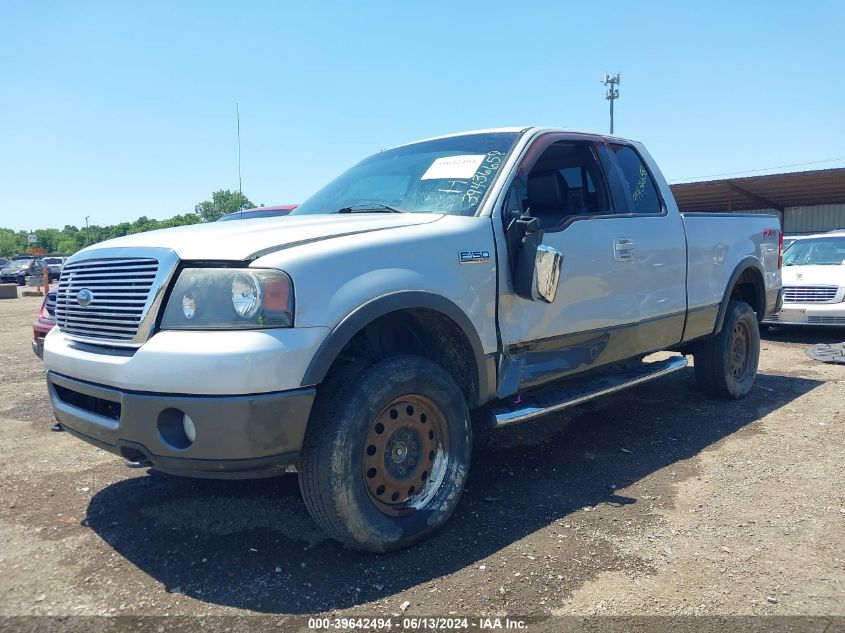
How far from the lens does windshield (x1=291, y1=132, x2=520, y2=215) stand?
11.9 feet

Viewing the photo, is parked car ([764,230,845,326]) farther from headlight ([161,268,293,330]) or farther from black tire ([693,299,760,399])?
headlight ([161,268,293,330])

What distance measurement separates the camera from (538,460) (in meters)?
4.25

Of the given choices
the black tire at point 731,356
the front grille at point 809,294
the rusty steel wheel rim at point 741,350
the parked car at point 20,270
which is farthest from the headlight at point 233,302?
the parked car at point 20,270

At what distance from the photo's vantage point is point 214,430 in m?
2.49

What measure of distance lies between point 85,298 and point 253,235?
0.84 metres

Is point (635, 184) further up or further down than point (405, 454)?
further up

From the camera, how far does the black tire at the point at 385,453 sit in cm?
270

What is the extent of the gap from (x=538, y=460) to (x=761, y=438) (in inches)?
67.8

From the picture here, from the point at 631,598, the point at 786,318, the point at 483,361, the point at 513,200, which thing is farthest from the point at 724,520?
the point at 786,318

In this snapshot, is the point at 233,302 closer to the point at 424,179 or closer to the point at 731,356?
the point at 424,179

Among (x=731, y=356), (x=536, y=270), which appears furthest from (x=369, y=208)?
(x=731, y=356)

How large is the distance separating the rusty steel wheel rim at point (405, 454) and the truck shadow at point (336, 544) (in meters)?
0.23

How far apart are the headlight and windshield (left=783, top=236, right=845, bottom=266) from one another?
9814mm

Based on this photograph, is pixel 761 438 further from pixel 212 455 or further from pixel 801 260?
pixel 801 260
